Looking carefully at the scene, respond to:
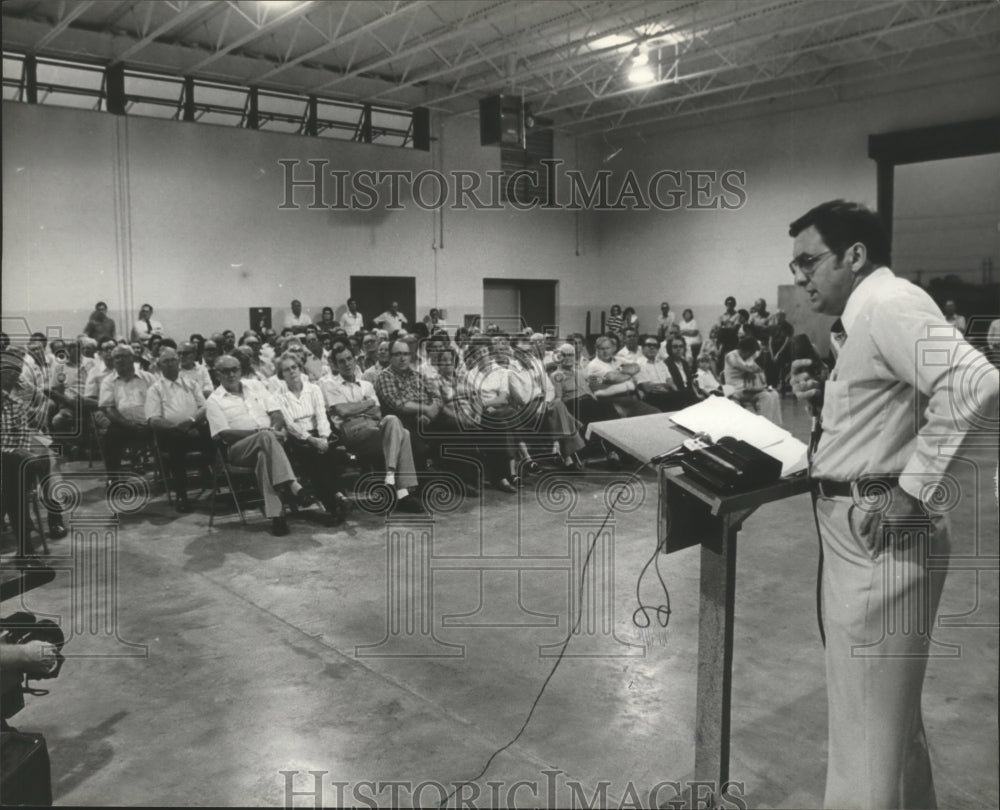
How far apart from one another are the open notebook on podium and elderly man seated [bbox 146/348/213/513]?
4109mm

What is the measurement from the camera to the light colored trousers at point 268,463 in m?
4.98

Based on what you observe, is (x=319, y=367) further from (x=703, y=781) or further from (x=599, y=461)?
(x=703, y=781)

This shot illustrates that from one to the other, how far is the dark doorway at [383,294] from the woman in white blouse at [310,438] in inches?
394

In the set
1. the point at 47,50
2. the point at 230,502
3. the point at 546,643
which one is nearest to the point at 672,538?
the point at 546,643

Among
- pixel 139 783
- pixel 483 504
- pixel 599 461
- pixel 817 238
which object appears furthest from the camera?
pixel 599 461

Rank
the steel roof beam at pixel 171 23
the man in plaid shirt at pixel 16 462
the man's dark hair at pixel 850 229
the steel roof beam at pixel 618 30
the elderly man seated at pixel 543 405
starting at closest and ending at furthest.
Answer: the man's dark hair at pixel 850 229
the man in plaid shirt at pixel 16 462
the elderly man seated at pixel 543 405
the steel roof beam at pixel 171 23
the steel roof beam at pixel 618 30

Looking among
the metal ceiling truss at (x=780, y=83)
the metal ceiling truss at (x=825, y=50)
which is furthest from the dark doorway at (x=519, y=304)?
the metal ceiling truss at (x=825, y=50)

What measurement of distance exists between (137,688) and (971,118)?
14.9 metres

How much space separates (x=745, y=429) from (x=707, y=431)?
0.29ft

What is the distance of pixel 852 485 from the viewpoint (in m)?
1.74

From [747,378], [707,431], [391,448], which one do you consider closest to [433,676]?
[707,431]

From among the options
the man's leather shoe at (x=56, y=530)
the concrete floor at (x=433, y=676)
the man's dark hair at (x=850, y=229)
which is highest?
the man's dark hair at (x=850, y=229)

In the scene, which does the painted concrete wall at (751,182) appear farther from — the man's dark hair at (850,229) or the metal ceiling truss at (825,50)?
the man's dark hair at (850,229)

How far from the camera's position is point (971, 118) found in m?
13.5
